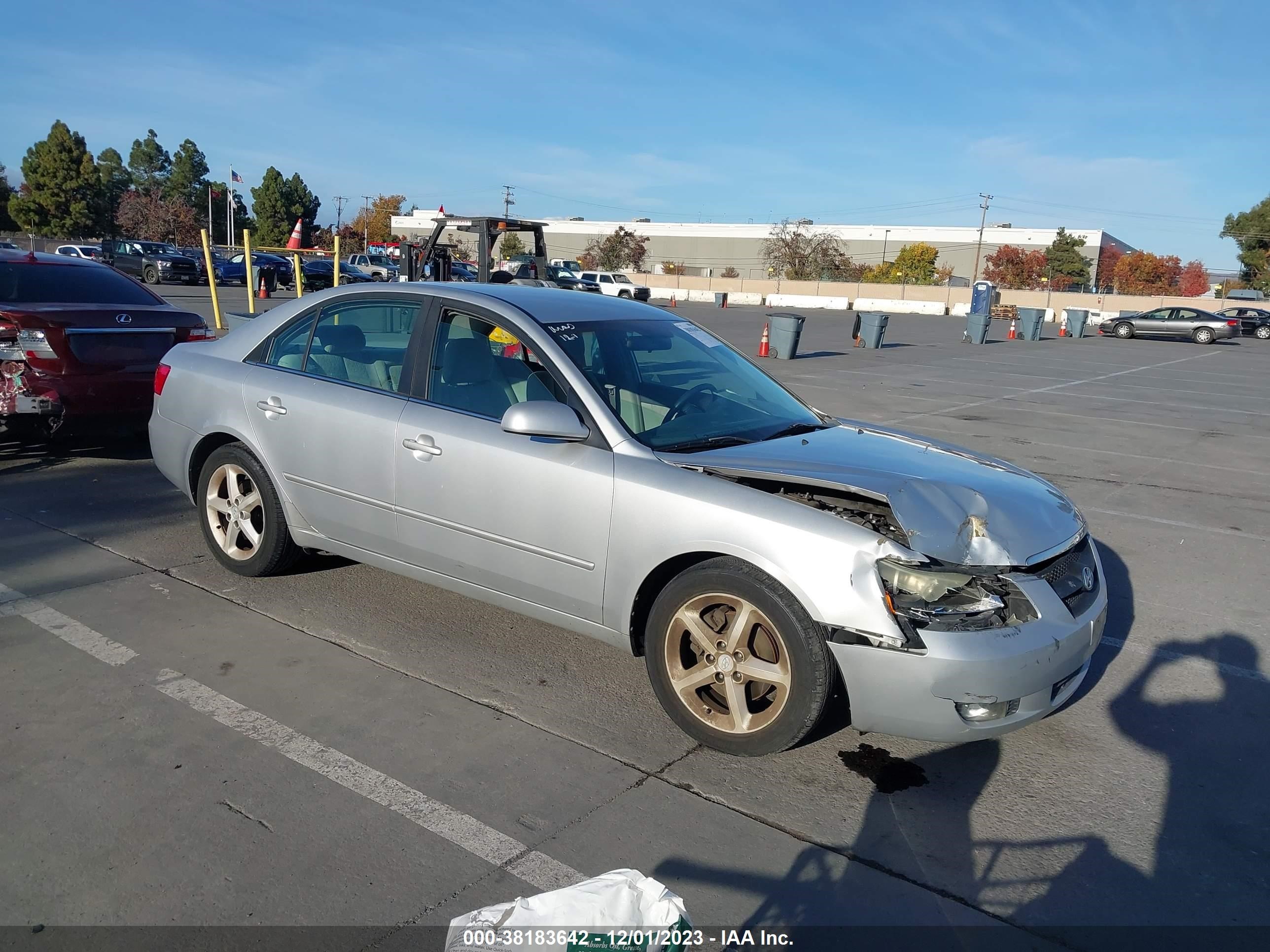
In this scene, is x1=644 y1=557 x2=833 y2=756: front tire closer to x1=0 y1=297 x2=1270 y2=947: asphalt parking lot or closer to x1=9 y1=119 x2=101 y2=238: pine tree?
x1=0 y1=297 x2=1270 y2=947: asphalt parking lot

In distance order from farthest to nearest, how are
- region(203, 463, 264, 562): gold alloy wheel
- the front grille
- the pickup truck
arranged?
the pickup truck
region(203, 463, 264, 562): gold alloy wheel
the front grille

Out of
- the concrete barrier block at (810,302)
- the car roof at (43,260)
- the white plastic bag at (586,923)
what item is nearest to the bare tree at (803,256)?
the concrete barrier block at (810,302)

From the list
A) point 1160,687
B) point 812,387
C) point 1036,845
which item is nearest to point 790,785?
point 1036,845

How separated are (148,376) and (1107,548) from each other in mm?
7159

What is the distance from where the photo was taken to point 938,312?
60.1 metres

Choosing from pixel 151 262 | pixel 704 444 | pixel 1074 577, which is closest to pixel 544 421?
pixel 704 444

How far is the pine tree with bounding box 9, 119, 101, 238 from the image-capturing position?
2525 inches

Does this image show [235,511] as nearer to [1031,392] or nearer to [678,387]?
[678,387]

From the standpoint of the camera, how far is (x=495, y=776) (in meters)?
3.46

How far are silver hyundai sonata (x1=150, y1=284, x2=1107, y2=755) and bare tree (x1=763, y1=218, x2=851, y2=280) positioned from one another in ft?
262

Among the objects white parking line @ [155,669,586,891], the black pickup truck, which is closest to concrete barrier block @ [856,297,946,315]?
the black pickup truck

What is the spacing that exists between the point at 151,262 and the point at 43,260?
35929 millimetres

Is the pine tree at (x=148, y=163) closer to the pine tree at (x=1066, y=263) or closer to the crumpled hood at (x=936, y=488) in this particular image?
the pine tree at (x=1066, y=263)

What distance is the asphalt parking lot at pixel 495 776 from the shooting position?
2867mm
